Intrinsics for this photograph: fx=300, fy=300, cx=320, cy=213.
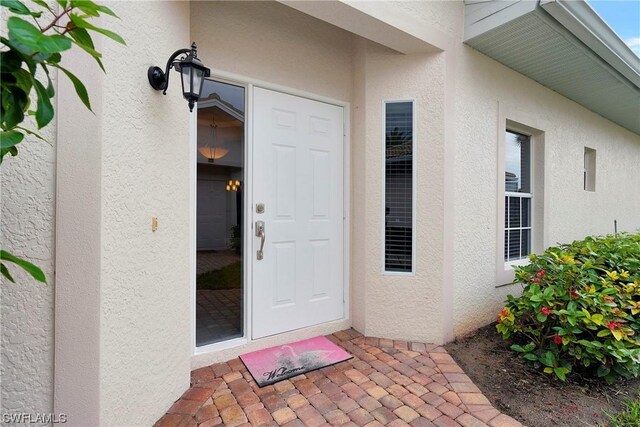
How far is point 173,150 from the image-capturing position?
2477 mm

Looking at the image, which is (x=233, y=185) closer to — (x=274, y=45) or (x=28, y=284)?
(x=274, y=45)

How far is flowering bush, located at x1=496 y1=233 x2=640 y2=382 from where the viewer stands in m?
2.63

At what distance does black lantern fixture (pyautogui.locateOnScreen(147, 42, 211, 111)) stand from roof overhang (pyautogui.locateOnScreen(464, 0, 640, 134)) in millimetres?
3311

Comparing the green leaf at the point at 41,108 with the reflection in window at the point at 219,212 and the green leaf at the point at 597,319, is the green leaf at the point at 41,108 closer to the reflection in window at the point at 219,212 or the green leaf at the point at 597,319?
the reflection in window at the point at 219,212

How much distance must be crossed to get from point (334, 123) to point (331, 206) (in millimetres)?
1065

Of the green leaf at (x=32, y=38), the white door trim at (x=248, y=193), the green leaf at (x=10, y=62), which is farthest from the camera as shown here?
the white door trim at (x=248, y=193)

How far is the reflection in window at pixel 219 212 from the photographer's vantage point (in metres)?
3.07

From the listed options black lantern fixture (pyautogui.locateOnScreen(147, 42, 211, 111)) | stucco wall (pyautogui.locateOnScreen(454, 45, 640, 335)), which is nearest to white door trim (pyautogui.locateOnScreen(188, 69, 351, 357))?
black lantern fixture (pyautogui.locateOnScreen(147, 42, 211, 111))

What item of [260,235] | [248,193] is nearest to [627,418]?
[260,235]

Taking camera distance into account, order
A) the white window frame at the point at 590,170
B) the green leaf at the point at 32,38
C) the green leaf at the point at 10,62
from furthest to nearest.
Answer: the white window frame at the point at 590,170 < the green leaf at the point at 10,62 < the green leaf at the point at 32,38

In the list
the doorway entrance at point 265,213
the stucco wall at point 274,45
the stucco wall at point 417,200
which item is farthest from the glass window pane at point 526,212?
the stucco wall at point 274,45

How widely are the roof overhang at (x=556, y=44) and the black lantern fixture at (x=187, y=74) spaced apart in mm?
3311

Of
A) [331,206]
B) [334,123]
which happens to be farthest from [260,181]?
[334,123]

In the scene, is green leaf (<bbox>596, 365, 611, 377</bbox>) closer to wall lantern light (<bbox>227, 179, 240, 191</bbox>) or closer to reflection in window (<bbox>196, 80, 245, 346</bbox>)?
reflection in window (<bbox>196, 80, 245, 346</bbox>)
